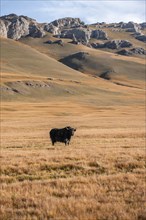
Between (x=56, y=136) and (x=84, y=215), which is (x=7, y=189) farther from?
(x=56, y=136)

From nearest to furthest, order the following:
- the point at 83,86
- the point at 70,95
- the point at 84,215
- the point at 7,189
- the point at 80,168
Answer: the point at 84,215 < the point at 7,189 < the point at 80,168 < the point at 70,95 < the point at 83,86

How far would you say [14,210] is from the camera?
378 inches

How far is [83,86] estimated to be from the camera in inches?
6161

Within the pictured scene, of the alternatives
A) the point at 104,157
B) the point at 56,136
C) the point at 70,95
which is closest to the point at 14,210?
the point at 104,157

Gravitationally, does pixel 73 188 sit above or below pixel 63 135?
above

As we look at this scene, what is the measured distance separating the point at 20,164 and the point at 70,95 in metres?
124

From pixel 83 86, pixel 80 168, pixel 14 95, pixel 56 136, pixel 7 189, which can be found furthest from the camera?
pixel 83 86

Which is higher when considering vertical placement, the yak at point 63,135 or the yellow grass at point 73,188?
the yellow grass at point 73,188

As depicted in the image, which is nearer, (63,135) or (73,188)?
(73,188)

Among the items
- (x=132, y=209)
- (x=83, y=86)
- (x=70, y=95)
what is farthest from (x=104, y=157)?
(x=83, y=86)

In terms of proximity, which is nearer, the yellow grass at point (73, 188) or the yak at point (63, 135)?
the yellow grass at point (73, 188)

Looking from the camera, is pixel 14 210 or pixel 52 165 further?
pixel 52 165

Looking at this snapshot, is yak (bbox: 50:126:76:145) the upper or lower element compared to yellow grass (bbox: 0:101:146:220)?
lower

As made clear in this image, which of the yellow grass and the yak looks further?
the yak
